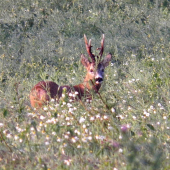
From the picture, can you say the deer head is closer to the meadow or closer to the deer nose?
the deer nose

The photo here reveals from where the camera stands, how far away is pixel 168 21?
39.5 ft

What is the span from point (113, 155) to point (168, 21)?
30.0ft

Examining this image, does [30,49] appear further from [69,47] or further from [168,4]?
[168,4]

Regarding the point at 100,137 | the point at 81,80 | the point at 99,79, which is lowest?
the point at 81,80

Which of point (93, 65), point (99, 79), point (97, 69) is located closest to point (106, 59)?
point (93, 65)

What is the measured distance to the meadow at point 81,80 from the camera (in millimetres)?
3486

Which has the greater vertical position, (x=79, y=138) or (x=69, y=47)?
(x=79, y=138)

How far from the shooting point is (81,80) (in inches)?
302

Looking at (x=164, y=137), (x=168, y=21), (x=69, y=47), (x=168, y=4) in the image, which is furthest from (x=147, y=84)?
(x=168, y=4)

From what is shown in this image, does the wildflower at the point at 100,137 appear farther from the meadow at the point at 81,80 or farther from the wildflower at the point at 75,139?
the wildflower at the point at 75,139

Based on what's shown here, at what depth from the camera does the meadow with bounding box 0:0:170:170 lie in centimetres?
349

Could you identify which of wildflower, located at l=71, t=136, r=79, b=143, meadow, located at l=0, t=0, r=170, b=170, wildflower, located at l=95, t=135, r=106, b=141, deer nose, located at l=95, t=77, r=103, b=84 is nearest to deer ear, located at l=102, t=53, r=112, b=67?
meadow, located at l=0, t=0, r=170, b=170

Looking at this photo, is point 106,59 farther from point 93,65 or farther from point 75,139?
point 75,139

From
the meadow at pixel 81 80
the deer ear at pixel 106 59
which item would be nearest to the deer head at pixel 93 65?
the deer ear at pixel 106 59
